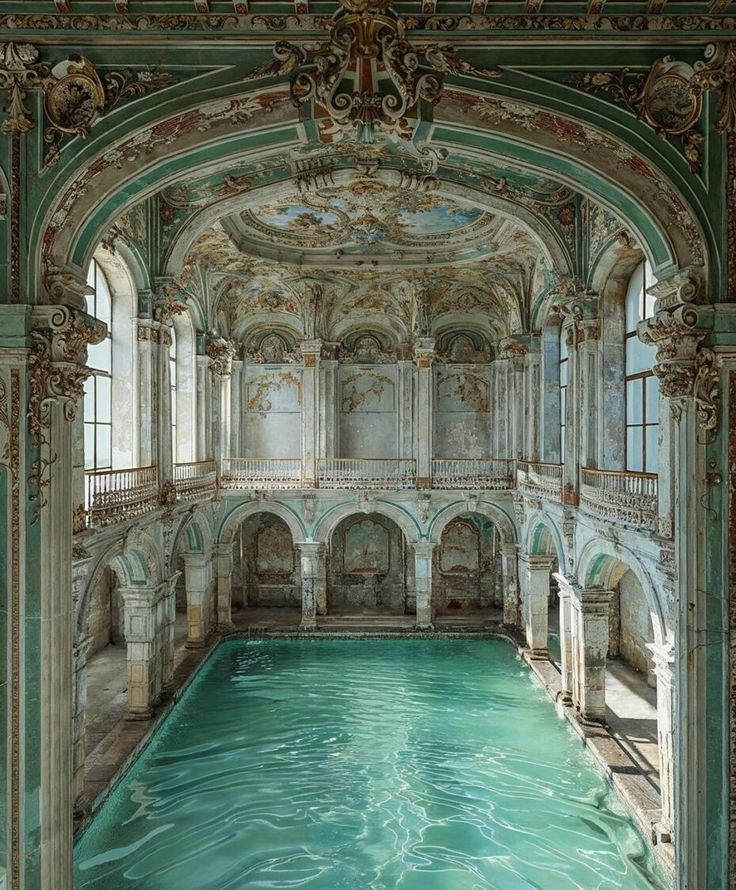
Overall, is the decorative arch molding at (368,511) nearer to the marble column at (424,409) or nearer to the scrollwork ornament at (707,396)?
the marble column at (424,409)

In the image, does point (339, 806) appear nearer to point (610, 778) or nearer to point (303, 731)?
point (303, 731)

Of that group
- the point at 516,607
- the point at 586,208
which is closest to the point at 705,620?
the point at 586,208

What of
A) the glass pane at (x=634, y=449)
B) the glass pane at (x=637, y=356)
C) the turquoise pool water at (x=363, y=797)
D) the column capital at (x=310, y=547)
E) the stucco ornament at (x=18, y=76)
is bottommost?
the turquoise pool water at (x=363, y=797)

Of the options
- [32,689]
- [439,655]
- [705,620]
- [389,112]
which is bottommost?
[439,655]

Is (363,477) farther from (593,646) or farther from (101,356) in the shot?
(101,356)

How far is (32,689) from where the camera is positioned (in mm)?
6305

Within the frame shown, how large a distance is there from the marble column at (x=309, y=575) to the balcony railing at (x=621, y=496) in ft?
31.6

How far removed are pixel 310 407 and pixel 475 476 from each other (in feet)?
19.0

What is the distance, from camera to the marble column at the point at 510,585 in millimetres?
20656

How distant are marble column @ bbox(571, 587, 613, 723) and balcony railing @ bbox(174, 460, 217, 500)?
382 inches

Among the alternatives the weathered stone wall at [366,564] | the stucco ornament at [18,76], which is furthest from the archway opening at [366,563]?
the stucco ornament at [18,76]

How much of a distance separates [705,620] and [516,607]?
588 inches

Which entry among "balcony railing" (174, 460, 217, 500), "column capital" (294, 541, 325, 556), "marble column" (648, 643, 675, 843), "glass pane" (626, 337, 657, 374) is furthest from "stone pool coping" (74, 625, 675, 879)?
"glass pane" (626, 337, 657, 374)

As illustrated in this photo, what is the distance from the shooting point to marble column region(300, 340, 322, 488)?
67.6 feet
